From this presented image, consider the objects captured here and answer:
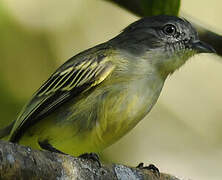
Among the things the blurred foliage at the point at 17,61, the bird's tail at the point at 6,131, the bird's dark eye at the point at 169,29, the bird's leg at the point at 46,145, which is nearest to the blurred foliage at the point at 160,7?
the bird's dark eye at the point at 169,29

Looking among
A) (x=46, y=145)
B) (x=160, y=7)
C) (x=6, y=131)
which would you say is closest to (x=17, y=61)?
(x=6, y=131)

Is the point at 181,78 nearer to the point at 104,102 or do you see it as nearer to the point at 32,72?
the point at 32,72

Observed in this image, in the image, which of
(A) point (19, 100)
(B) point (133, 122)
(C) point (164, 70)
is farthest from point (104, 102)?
(A) point (19, 100)

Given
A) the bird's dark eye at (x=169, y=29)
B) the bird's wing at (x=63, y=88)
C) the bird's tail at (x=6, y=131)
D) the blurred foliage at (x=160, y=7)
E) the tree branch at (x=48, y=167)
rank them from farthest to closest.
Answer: the bird's dark eye at (x=169, y=29) < the bird's tail at (x=6, y=131) < the bird's wing at (x=63, y=88) < the blurred foliage at (x=160, y=7) < the tree branch at (x=48, y=167)

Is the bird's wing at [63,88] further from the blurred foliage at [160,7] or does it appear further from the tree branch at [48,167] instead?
the tree branch at [48,167]

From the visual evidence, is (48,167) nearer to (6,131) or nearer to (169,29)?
(6,131)

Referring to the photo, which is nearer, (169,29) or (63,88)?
(63,88)

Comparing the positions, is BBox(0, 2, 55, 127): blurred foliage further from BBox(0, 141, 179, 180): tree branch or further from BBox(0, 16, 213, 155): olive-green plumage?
BBox(0, 141, 179, 180): tree branch
